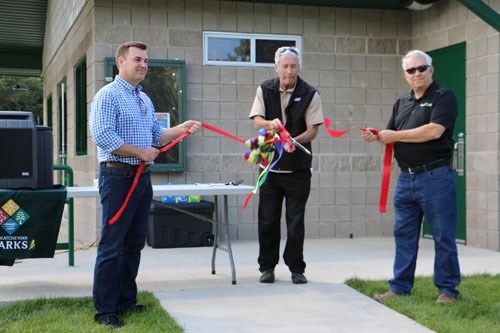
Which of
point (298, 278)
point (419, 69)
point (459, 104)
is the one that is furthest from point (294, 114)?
point (459, 104)

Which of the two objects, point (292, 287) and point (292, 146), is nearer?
point (292, 146)

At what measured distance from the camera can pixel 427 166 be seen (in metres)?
5.10

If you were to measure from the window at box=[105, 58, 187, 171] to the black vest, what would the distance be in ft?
9.73

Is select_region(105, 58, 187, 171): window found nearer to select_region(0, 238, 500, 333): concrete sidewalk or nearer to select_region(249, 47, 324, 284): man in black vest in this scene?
select_region(0, 238, 500, 333): concrete sidewalk

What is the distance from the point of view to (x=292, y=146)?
525 centimetres

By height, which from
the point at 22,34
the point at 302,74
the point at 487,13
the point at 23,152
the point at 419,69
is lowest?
the point at 23,152

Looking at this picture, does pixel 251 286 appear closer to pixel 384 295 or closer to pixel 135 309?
pixel 384 295

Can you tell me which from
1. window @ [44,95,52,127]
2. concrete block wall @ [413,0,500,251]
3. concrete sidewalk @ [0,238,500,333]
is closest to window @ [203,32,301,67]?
concrete block wall @ [413,0,500,251]

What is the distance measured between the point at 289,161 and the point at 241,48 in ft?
11.7

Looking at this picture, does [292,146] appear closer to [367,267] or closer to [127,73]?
[127,73]

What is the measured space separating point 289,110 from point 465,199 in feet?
11.3

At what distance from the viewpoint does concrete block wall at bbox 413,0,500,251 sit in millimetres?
7895

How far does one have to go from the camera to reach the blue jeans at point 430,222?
507 centimetres

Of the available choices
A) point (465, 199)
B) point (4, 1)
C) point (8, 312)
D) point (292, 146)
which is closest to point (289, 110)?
point (292, 146)
